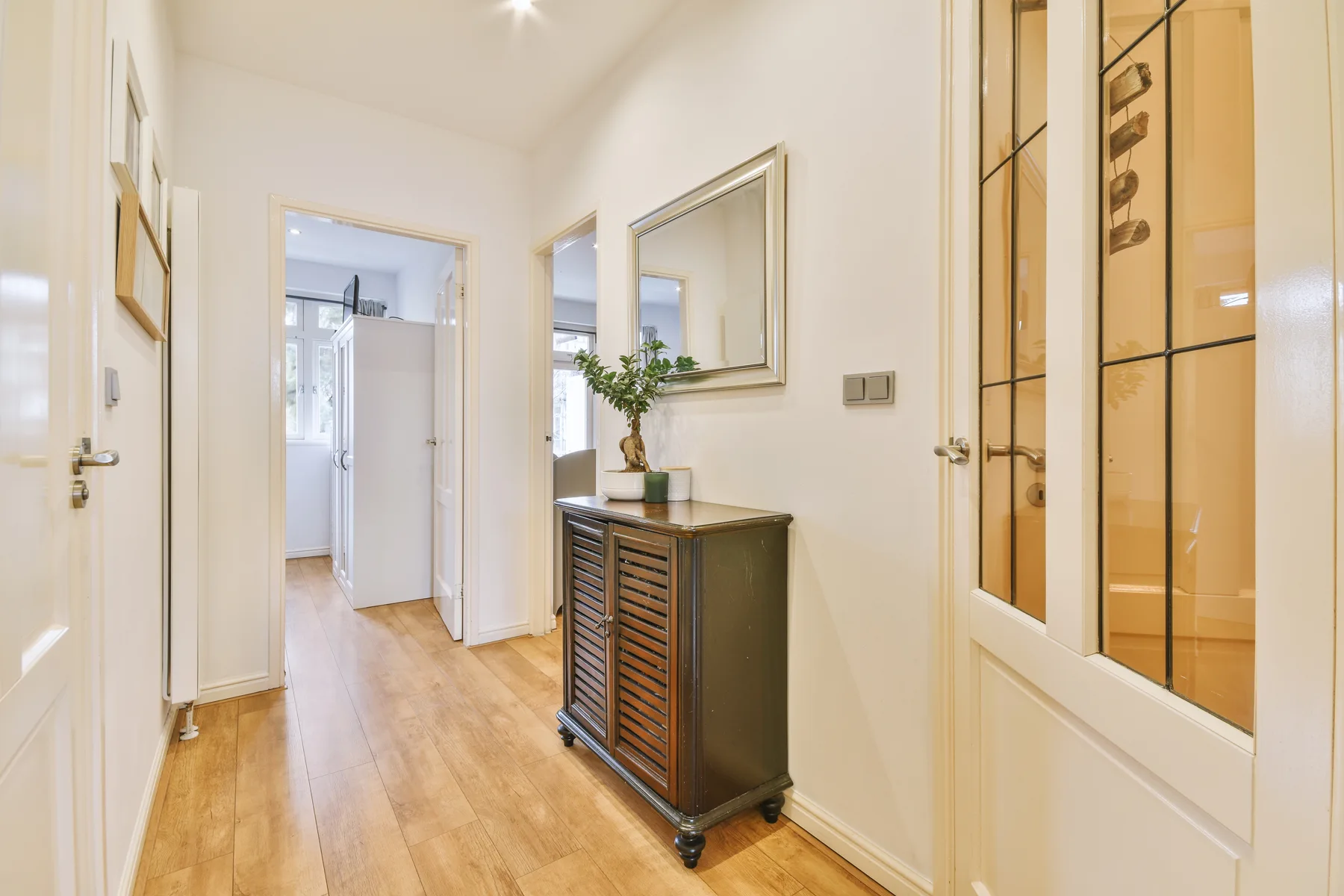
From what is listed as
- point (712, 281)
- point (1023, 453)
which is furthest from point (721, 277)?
point (1023, 453)

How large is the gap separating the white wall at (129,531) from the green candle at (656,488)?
1.35m

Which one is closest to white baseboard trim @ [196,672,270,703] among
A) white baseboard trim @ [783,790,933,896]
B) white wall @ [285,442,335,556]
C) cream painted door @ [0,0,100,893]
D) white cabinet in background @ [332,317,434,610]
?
white cabinet in background @ [332,317,434,610]

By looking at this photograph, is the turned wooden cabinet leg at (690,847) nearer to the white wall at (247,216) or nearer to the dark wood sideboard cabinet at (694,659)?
the dark wood sideboard cabinet at (694,659)

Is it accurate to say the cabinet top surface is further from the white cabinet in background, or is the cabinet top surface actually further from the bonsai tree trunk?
the white cabinet in background

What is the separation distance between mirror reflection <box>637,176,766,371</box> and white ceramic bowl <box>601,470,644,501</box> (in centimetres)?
46

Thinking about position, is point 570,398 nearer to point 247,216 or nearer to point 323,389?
point 323,389

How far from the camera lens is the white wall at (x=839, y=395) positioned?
1363 millimetres

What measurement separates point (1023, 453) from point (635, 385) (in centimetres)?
139

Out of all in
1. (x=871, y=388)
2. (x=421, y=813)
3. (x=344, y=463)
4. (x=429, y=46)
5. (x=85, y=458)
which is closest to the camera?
(x=85, y=458)

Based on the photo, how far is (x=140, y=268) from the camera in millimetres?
1529

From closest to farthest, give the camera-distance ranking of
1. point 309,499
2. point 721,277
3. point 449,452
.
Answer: point 721,277 → point 449,452 → point 309,499

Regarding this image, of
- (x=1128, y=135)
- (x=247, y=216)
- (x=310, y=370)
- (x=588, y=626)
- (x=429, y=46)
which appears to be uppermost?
(x=429, y=46)

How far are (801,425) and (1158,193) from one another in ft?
3.18

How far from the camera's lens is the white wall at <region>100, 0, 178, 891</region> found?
1239mm
